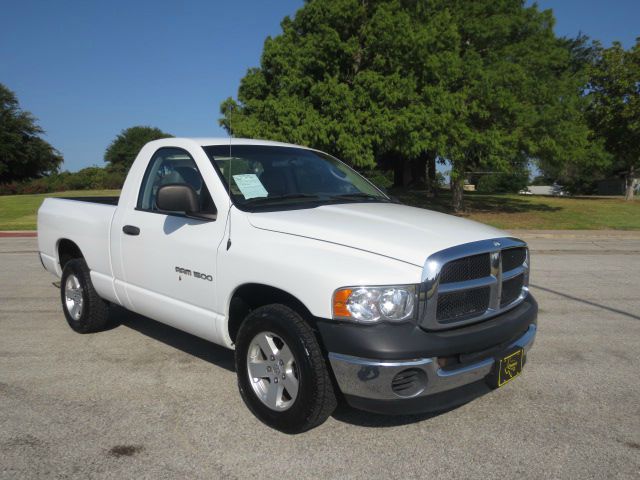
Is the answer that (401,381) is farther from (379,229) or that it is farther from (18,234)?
(18,234)

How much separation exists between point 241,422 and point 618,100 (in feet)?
112

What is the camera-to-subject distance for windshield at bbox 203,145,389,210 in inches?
157

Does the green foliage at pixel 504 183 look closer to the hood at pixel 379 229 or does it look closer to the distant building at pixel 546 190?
the distant building at pixel 546 190

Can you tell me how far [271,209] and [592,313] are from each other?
185 inches

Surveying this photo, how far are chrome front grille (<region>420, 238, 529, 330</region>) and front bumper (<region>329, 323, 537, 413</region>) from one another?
25 cm

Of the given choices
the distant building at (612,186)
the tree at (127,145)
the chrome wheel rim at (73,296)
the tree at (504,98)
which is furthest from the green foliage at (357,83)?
the tree at (127,145)

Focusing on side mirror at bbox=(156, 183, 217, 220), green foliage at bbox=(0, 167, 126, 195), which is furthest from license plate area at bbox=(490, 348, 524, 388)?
green foliage at bbox=(0, 167, 126, 195)

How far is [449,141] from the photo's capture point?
21031 mm

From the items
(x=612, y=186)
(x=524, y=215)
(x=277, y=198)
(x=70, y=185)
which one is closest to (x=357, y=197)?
(x=277, y=198)

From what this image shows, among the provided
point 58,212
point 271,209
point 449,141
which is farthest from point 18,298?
point 449,141

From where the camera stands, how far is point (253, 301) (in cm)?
380

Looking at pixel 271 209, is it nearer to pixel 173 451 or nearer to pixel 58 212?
pixel 173 451

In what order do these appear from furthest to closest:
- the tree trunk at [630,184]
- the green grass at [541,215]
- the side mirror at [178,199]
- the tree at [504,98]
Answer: the tree trunk at [630,184], the tree at [504,98], the green grass at [541,215], the side mirror at [178,199]

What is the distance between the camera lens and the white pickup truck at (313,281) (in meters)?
3.02
